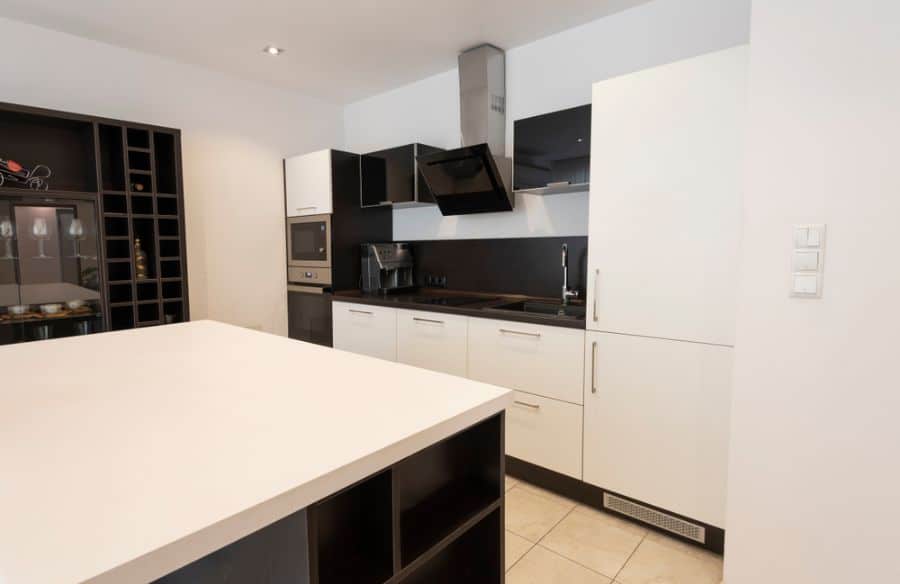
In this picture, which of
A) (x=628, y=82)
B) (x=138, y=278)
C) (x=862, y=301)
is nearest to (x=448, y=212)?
(x=628, y=82)

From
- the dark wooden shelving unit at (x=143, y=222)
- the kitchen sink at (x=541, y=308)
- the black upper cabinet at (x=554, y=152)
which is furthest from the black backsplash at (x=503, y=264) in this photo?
the dark wooden shelving unit at (x=143, y=222)

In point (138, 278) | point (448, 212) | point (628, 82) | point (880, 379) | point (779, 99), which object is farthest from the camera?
point (448, 212)

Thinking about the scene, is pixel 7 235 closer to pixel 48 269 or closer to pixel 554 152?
pixel 48 269

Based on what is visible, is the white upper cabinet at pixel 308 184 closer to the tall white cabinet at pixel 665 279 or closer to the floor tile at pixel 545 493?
the tall white cabinet at pixel 665 279

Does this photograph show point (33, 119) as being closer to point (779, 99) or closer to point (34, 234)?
point (34, 234)

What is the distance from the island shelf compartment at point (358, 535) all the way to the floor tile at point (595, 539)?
133 cm

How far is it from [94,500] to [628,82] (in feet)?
7.09

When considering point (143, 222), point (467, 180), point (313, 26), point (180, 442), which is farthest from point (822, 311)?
point (143, 222)

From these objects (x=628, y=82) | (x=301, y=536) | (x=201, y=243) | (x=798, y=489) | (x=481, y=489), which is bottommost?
(x=798, y=489)

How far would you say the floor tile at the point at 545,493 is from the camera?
230 cm

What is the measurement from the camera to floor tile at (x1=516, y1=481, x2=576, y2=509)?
2.30 metres

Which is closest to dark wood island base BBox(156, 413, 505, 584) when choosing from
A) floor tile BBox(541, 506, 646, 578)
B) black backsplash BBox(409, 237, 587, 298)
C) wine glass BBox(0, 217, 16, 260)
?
floor tile BBox(541, 506, 646, 578)

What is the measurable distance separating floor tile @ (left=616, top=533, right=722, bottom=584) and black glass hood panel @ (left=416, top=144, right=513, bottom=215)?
1.93m

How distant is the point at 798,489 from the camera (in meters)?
1.49
